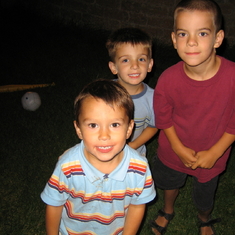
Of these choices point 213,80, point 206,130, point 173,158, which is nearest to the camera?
point 213,80

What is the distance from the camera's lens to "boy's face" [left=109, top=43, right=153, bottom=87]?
2.54 meters

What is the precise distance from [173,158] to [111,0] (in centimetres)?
595

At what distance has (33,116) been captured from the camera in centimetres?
444

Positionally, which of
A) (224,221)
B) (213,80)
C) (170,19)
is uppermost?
(213,80)

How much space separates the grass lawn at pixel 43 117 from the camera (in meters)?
2.99

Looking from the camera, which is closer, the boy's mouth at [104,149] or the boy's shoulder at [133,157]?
the boy's mouth at [104,149]

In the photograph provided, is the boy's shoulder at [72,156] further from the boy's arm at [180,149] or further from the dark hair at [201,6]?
the dark hair at [201,6]

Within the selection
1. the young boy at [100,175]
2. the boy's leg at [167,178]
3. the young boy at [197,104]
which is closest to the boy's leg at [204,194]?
the young boy at [197,104]

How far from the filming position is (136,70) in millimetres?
2518

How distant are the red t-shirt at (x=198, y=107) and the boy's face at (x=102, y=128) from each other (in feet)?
1.99

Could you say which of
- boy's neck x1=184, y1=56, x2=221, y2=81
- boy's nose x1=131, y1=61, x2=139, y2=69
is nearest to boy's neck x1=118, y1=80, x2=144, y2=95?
boy's nose x1=131, y1=61, x2=139, y2=69

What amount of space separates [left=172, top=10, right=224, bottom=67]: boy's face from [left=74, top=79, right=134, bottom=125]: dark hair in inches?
21.3

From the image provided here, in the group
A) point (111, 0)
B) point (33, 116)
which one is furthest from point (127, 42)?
point (111, 0)

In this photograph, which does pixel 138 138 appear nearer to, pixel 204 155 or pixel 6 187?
pixel 204 155
